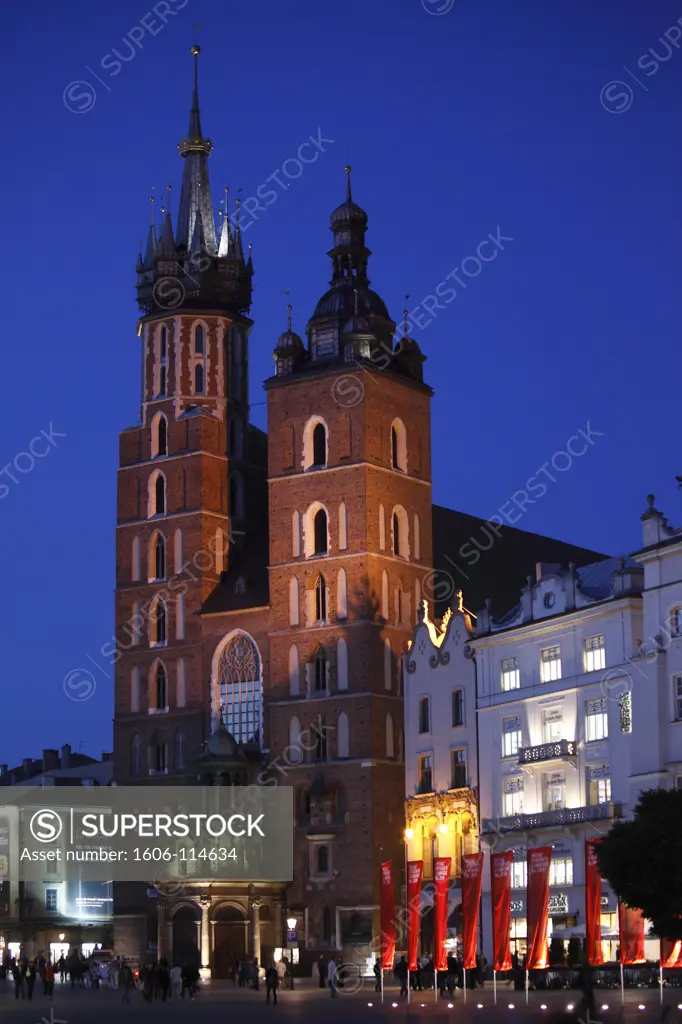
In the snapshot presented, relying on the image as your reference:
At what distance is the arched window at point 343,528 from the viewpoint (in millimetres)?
90750

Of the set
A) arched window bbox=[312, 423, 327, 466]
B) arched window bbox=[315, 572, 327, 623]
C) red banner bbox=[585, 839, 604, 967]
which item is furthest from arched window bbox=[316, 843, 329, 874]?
red banner bbox=[585, 839, 604, 967]

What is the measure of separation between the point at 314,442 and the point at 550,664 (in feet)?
77.1

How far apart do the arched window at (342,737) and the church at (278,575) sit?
3.8 inches

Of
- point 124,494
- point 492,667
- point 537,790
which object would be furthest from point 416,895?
point 124,494

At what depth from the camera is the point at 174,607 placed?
9644 cm

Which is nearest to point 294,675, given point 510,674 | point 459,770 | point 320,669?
point 320,669

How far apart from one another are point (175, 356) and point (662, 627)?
4055cm

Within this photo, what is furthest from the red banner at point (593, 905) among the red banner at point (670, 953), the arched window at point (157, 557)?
the arched window at point (157, 557)

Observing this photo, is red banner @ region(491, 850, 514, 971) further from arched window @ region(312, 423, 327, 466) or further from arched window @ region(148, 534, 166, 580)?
arched window @ region(148, 534, 166, 580)

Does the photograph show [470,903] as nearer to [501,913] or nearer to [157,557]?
[501,913]

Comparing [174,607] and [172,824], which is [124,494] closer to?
[174,607]

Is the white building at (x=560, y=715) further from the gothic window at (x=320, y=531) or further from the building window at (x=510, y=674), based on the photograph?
the gothic window at (x=320, y=531)

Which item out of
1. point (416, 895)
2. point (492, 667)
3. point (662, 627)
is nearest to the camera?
point (416, 895)

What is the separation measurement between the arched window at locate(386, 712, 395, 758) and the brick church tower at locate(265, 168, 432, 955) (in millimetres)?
79
